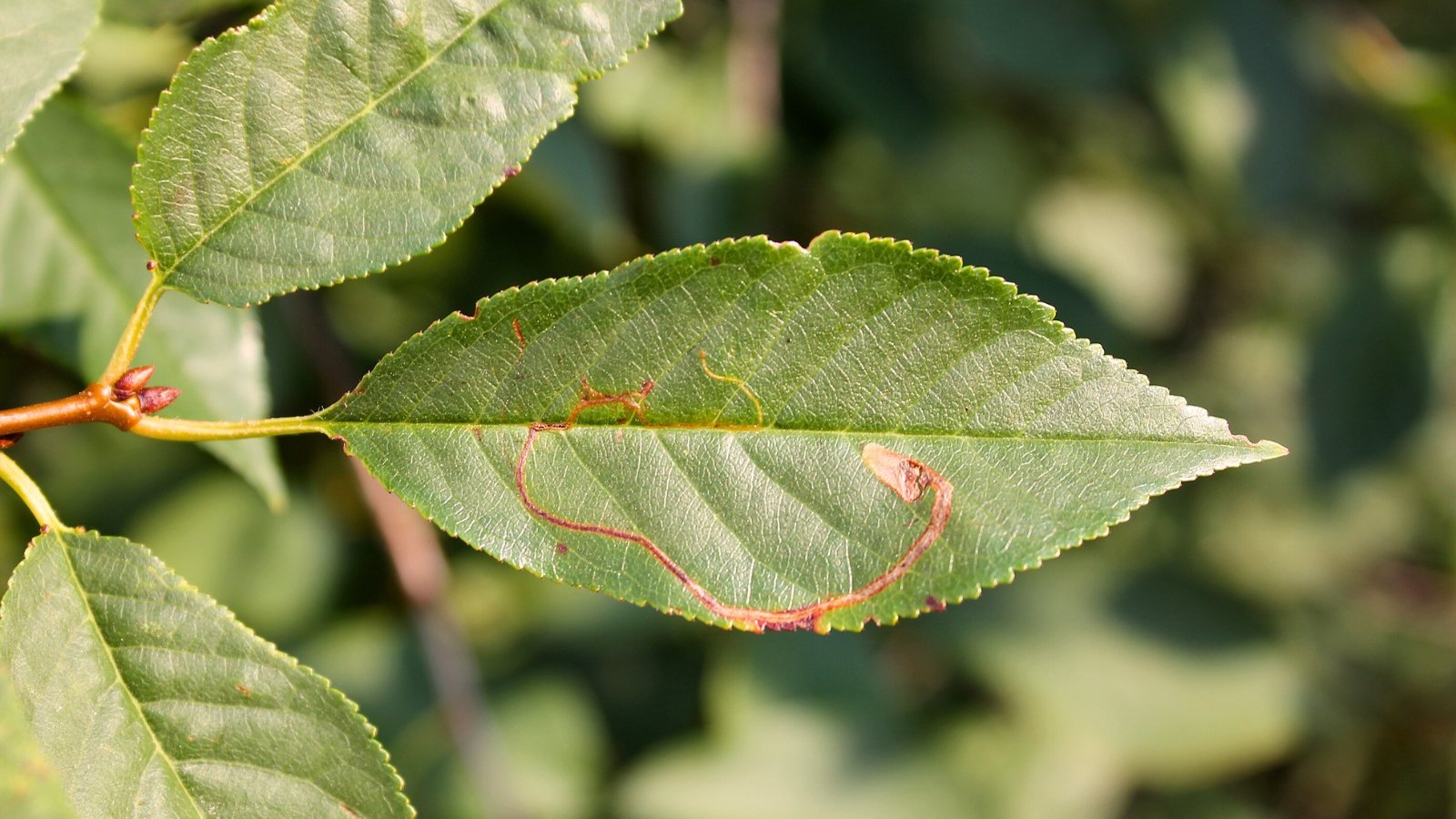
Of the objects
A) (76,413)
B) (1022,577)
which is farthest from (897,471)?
(1022,577)

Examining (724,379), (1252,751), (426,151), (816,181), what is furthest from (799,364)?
(1252,751)

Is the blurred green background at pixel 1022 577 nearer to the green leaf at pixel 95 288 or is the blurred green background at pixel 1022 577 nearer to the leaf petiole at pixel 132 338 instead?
the green leaf at pixel 95 288

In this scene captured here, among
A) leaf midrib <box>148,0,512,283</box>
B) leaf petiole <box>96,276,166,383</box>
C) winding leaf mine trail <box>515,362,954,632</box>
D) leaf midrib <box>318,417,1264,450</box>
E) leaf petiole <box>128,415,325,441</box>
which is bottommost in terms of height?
winding leaf mine trail <box>515,362,954,632</box>

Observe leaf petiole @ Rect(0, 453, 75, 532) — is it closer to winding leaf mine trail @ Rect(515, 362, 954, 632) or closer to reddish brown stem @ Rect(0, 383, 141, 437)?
reddish brown stem @ Rect(0, 383, 141, 437)

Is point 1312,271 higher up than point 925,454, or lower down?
higher up

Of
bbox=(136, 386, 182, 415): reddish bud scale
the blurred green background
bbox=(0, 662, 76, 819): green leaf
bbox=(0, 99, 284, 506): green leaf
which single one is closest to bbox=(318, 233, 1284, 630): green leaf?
bbox=(136, 386, 182, 415): reddish bud scale

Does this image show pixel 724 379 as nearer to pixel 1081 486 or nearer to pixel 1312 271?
pixel 1081 486
